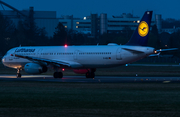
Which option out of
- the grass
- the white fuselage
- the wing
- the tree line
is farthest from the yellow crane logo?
the tree line

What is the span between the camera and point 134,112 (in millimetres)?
16312

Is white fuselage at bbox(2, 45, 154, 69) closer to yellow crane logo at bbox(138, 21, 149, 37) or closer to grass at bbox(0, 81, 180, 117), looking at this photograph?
yellow crane logo at bbox(138, 21, 149, 37)

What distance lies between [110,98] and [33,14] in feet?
510

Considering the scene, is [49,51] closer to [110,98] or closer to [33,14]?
[110,98]

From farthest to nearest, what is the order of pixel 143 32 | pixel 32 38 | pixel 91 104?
1. pixel 32 38
2. pixel 143 32
3. pixel 91 104

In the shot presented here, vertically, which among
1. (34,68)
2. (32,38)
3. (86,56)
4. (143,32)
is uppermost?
(32,38)

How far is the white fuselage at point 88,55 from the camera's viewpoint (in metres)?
40.0

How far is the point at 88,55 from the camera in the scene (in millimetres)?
42188

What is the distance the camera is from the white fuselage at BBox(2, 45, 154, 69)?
1574 inches

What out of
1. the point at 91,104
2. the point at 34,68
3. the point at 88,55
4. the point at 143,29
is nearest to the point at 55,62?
the point at 34,68

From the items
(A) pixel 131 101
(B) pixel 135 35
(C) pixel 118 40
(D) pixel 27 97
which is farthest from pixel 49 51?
(C) pixel 118 40

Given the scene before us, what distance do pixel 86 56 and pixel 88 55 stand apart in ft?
0.89

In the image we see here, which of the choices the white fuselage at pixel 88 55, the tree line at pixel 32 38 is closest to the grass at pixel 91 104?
the white fuselage at pixel 88 55

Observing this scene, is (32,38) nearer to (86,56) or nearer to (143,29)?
(86,56)
